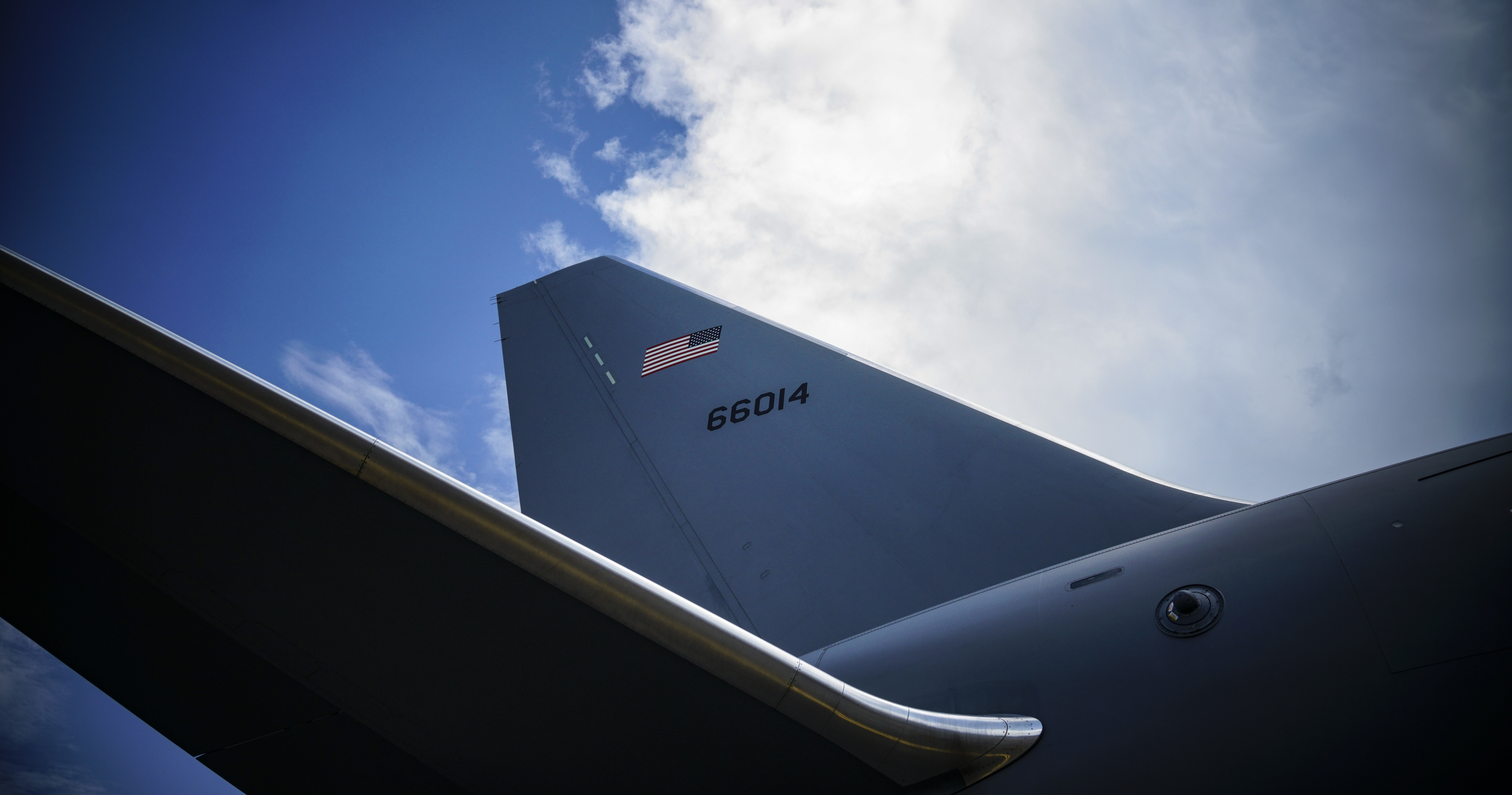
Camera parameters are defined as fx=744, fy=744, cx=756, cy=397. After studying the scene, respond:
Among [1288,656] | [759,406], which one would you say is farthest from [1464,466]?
[759,406]

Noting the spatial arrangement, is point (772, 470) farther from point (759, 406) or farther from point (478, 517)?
point (478, 517)

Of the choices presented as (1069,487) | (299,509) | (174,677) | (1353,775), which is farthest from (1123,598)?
(174,677)

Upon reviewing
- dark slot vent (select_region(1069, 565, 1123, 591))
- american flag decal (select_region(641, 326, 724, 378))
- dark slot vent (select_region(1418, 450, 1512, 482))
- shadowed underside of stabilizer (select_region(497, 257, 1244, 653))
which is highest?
american flag decal (select_region(641, 326, 724, 378))

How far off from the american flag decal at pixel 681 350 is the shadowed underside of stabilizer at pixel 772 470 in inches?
0.7

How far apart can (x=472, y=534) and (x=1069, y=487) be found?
3284 mm

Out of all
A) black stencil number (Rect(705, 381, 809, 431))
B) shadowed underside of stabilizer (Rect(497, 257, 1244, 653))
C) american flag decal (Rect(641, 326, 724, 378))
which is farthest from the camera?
american flag decal (Rect(641, 326, 724, 378))

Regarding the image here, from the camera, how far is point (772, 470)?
16.8ft

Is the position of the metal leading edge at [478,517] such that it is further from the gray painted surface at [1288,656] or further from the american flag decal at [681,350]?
the american flag decal at [681,350]

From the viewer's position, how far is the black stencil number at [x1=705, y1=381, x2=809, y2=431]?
5.23 metres

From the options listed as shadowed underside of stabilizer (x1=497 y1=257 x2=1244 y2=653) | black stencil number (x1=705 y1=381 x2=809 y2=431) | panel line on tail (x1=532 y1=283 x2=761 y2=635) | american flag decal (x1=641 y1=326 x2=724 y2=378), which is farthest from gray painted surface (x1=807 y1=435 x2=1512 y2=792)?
american flag decal (x1=641 y1=326 x2=724 y2=378)

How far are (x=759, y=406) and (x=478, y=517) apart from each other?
3412 mm

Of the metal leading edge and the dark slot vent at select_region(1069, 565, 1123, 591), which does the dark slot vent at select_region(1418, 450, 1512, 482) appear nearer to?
the dark slot vent at select_region(1069, 565, 1123, 591)

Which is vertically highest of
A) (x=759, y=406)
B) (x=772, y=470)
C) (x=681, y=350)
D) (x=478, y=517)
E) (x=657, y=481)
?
(x=681, y=350)

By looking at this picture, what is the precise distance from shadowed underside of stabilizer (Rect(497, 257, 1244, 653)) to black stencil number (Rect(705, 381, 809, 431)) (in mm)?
14
